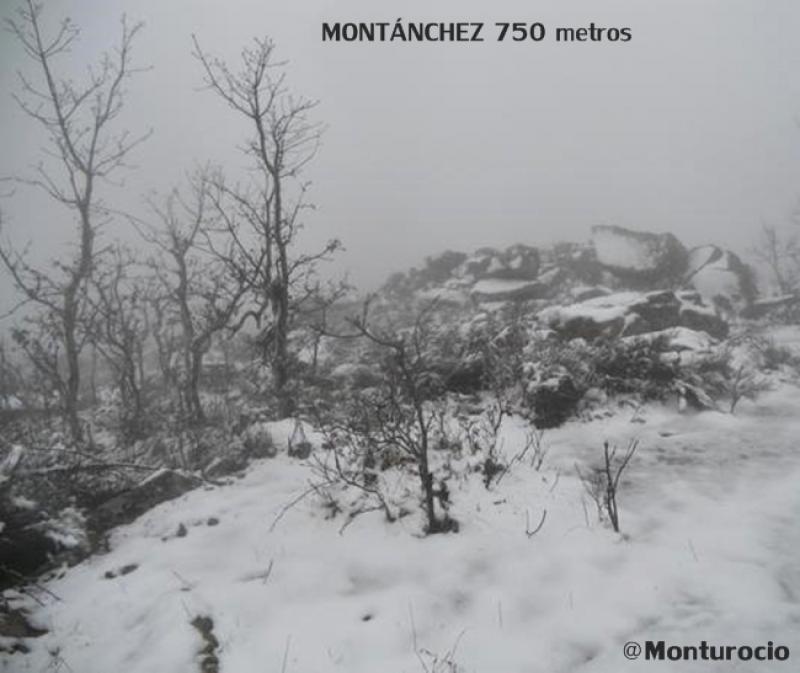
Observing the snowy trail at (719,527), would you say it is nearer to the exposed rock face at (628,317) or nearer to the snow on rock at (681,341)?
the snow on rock at (681,341)

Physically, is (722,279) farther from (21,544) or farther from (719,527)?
(21,544)

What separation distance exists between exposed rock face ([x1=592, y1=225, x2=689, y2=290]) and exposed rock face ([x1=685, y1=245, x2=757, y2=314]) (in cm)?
59

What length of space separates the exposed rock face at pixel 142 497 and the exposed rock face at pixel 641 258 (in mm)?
20881

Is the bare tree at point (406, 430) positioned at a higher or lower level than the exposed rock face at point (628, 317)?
lower

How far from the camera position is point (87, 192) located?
12.7m

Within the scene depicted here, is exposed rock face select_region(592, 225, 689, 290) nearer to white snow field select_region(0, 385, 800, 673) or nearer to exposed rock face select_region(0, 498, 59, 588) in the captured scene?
white snow field select_region(0, 385, 800, 673)

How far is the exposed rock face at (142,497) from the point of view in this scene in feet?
17.7

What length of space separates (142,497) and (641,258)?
22.4 meters

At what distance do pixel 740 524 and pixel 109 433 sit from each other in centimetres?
1320

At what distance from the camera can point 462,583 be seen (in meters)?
3.76

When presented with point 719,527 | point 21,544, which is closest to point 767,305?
point 719,527

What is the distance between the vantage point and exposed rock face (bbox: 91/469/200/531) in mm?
5402

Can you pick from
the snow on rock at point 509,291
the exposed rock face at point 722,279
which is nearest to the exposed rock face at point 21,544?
the snow on rock at point 509,291

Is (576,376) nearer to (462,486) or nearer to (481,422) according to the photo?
(481,422)
